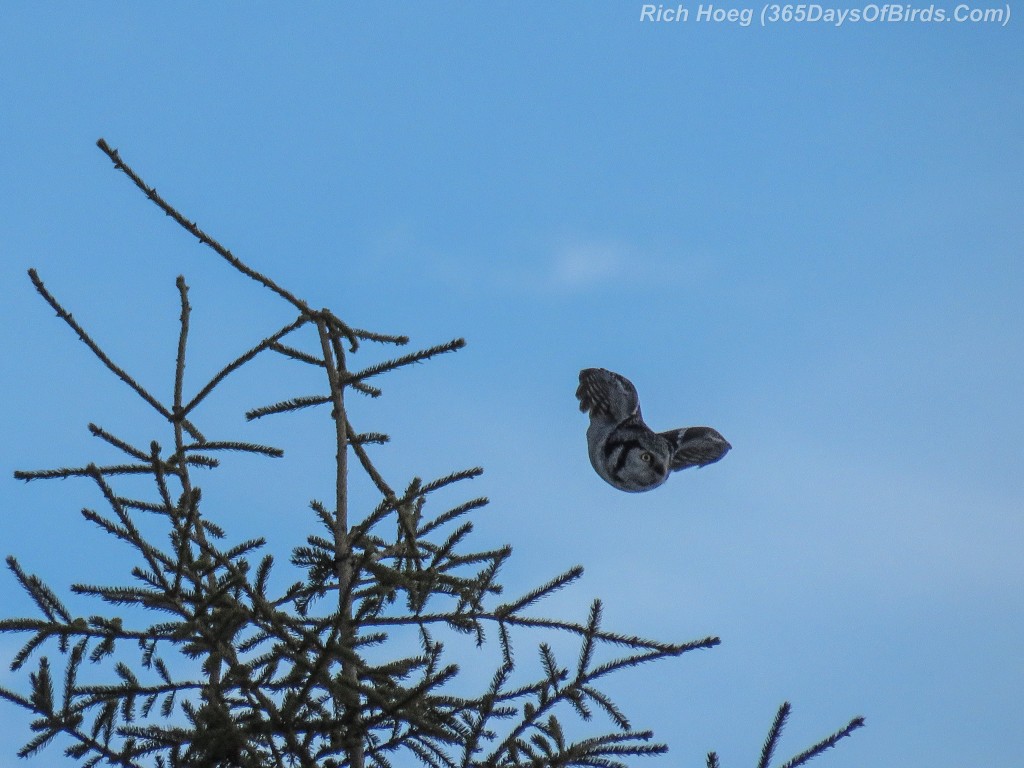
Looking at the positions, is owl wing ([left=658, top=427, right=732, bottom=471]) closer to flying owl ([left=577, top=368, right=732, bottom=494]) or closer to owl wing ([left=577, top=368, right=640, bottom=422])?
flying owl ([left=577, top=368, right=732, bottom=494])

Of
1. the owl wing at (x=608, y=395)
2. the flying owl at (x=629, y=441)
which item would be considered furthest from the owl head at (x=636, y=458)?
the owl wing at (x=608, y=395)

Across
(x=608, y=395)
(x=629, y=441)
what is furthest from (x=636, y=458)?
(x=608, y=395)

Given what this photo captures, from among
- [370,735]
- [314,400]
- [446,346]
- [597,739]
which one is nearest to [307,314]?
[314,400]

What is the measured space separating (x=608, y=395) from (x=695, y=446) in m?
0.61

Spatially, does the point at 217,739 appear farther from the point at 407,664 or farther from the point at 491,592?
the point at 491,592

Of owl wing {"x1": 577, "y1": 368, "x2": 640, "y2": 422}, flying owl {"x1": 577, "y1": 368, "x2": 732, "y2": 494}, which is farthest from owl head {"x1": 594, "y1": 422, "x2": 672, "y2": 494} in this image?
owl wing {"x1": 577, "y1": 368, "x2": 640, "y2": 422}

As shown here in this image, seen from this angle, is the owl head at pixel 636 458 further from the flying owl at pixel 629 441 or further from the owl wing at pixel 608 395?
the owl wing at pixel 608 395

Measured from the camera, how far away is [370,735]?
4469 millimetres

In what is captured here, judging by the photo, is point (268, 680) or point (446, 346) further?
point (268, 680)

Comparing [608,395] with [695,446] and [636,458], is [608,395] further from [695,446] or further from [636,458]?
[695,446]

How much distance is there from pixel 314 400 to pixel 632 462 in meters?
2.06

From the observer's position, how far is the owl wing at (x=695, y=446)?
21.1 ft

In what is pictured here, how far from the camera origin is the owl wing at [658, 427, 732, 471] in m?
6.42

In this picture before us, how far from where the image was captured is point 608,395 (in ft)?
21.1
